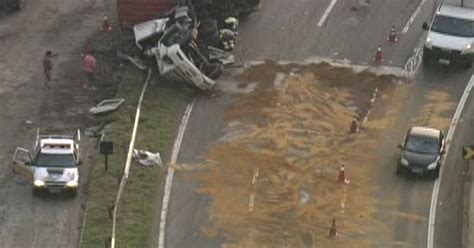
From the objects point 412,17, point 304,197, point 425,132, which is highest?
point 425,132

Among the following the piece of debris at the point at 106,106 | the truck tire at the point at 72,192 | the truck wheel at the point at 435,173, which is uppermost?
the truck tire at the point at 72,192

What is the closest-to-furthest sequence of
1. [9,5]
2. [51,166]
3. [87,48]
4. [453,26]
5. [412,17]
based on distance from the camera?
[51,166] < [453,26] < [87,48] < [412,17] < [9,5]

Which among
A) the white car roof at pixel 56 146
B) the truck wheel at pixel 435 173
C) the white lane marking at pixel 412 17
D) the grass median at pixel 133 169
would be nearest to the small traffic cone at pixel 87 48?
the grass median at pixel 133 169

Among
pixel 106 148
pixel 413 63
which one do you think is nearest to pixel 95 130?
pixel 106 148

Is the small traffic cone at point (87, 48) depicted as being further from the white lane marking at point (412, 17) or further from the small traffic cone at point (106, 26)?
the white lane marking at point (412, 17)

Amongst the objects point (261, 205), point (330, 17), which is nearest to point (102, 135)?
point (261, 205)

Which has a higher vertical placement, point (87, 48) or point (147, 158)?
point (147, 158)

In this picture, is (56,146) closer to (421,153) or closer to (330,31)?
(421,153)
